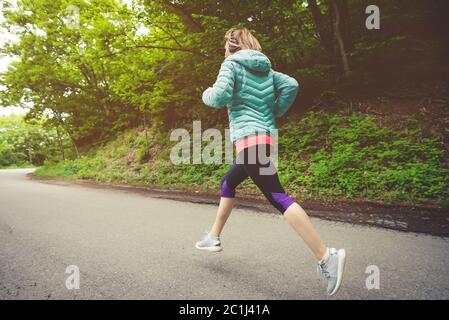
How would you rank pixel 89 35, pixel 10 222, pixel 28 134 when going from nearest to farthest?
pixel 10 222 → pixel 89 35 → pixel 28 134

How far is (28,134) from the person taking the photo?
46625mm

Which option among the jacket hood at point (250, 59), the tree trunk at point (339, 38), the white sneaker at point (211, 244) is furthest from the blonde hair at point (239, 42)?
the tree trunk at point (339, 38)

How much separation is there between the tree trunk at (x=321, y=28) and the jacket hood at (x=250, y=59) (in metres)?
8.15

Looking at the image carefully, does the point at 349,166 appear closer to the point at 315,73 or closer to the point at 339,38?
the point at 315,73

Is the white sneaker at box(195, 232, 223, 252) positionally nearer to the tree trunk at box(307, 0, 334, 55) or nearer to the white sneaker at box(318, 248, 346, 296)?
the white sneaker at box(318, 248, 346, 296)

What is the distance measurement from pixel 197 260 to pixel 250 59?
192 cm

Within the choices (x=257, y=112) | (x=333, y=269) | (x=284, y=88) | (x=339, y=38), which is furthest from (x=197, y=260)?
(x=339, y=38)

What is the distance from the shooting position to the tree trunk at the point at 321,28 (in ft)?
30.7

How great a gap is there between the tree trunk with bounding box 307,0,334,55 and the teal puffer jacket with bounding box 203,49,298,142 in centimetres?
806

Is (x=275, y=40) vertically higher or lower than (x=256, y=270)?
higher

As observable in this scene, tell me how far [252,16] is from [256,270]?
8.00m

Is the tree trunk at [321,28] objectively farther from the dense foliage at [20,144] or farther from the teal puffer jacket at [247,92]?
the dense foliage at [20,144]
